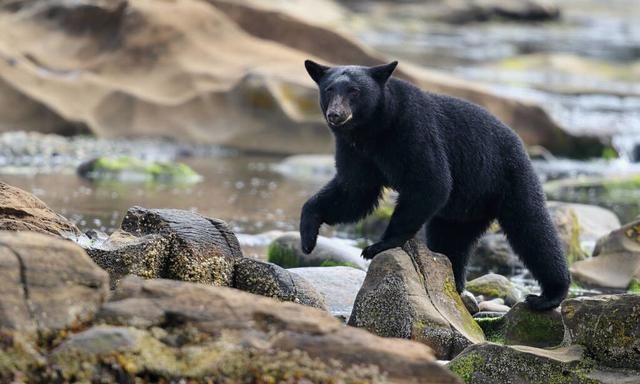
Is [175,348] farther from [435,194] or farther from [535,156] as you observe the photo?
[535,156]

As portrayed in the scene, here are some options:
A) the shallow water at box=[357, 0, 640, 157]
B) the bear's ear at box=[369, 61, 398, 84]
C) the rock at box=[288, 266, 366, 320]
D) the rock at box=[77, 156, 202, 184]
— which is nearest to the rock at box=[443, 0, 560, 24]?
the shallow water at box=[357, 0, 640, 157]

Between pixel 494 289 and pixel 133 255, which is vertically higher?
pixel 133 255

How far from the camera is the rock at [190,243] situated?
6441mm

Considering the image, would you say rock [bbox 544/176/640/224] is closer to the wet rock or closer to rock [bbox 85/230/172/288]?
the wet rock

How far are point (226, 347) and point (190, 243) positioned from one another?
1.94 meters

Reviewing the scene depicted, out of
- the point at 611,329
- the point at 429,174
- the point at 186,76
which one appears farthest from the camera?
the point at 186,76

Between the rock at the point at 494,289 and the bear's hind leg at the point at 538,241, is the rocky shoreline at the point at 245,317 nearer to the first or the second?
the rock at the point at 494,289

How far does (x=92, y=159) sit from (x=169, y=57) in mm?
3666

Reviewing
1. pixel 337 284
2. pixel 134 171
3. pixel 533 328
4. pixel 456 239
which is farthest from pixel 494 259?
pixel 134 171

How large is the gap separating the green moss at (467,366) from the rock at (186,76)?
11073mm

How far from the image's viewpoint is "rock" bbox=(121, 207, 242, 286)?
644 cm

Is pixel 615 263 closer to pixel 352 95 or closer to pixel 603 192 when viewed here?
pixel 352 95

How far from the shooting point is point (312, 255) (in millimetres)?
9625

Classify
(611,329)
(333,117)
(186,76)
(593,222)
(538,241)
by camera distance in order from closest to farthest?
(611,329) < (333,117) < (538,241) < (593,222) < (186,76)
